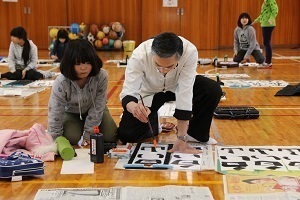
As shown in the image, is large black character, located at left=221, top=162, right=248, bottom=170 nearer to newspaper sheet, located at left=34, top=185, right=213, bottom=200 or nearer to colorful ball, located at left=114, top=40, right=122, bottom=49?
newspaper sheet, located at left=34, top=185, right=213, bottom=200

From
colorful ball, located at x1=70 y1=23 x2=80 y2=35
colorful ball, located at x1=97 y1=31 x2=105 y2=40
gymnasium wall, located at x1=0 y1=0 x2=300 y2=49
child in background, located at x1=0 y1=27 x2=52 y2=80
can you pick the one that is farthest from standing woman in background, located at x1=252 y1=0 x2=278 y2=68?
colorful ball, located at x1=70 y1=23 x2=80 y2=35

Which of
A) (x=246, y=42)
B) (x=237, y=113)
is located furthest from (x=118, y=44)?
(x=237, y=113)

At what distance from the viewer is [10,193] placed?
9.13 feet

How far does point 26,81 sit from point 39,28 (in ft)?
22.2

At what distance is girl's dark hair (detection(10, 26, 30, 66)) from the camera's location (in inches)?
280

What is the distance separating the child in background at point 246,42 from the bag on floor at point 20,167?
275 inches

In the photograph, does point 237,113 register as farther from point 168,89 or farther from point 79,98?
point 79,98

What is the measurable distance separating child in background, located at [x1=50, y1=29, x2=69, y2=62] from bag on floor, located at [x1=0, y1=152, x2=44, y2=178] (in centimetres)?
651

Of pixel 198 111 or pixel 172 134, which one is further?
pixel 172 134

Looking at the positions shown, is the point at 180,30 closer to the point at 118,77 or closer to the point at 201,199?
the point at 118,77

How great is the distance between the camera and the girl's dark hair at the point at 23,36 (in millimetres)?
7109

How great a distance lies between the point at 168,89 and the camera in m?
3.66

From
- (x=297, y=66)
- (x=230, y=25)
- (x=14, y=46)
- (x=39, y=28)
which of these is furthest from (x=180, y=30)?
(x=14, y=46)

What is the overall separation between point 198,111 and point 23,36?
4.11 m
